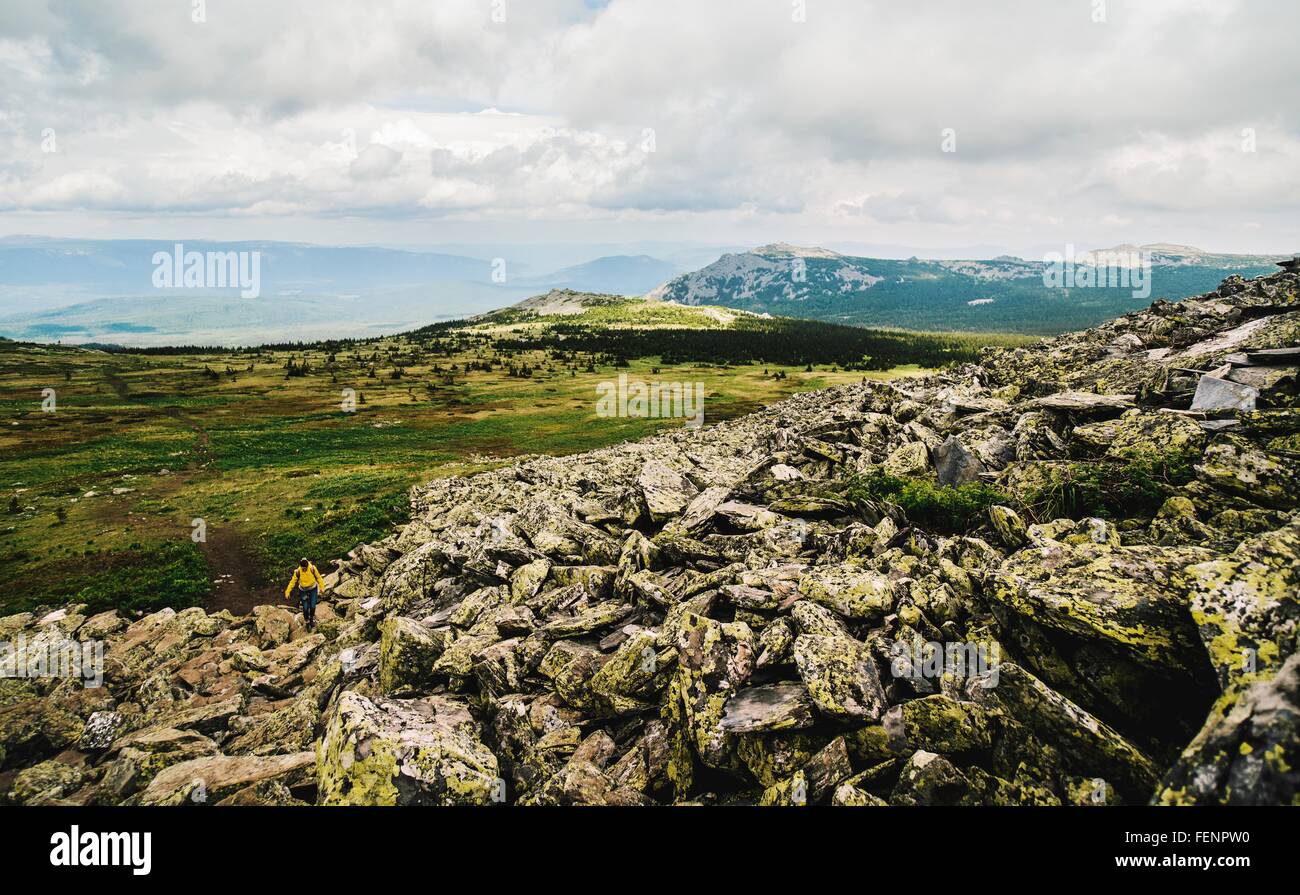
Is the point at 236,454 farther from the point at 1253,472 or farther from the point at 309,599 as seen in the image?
the point at 1253,472

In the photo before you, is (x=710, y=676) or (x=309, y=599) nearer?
(x=710, y=676)

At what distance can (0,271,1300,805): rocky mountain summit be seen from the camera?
7.28m

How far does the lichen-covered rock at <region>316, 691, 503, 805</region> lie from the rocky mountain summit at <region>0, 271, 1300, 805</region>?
1.8 inches

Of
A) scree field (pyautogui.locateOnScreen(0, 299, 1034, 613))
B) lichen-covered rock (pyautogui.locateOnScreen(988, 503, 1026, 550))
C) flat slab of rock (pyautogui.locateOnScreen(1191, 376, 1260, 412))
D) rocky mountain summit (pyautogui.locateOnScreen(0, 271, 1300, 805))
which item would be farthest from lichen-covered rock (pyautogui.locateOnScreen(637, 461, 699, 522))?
scree field (pyautogui.locateOnScreen(0, 299, 1034, 613))

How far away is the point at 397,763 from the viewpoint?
8.72 meters

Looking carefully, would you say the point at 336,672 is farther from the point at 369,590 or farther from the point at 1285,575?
the point at 1285,575

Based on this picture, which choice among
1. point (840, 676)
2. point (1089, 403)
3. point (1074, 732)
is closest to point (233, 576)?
point (840, 676)

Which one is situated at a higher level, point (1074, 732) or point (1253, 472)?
point (1253, 472)

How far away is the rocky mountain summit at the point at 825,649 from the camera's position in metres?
7.28

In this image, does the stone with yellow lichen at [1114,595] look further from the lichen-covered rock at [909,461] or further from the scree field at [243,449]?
the scree field at [243,449]

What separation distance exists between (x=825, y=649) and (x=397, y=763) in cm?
708

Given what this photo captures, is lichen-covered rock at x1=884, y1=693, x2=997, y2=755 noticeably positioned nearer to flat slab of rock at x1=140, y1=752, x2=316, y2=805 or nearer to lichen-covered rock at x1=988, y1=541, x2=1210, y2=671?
lichen-covered rock at x1=988, y1=541, x2=1210, y2=671
